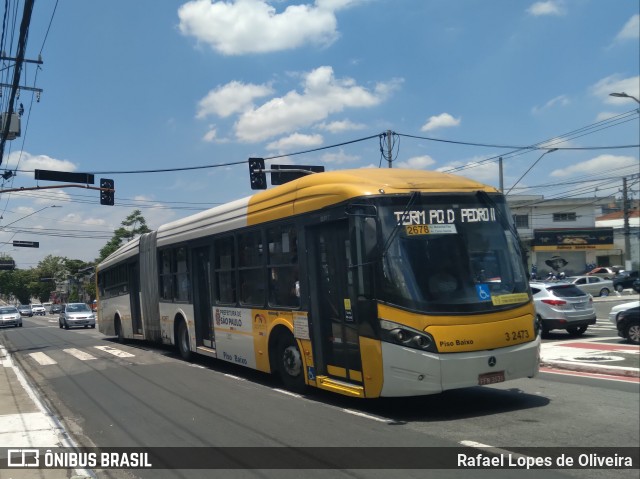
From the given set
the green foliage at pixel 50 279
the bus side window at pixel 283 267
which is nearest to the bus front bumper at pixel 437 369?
the bus side window at pixel 283 267

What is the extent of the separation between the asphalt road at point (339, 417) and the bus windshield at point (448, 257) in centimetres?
152

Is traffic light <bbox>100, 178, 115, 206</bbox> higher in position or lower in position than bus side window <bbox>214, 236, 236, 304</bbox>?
higher

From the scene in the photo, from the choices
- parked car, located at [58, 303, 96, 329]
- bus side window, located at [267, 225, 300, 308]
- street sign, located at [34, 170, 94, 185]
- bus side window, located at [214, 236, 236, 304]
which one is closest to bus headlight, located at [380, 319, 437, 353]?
bus side window, located at [267, 225, 300, 308]

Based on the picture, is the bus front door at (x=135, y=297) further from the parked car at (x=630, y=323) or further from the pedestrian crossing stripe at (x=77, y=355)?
the parked car at (x=630, y=323)

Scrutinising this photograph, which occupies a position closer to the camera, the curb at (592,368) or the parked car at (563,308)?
the curb at (592,368)

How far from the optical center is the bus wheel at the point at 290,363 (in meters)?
9.16

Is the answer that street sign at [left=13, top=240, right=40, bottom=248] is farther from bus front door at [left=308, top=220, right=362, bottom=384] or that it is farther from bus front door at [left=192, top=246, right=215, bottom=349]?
bus front door at [left=308, top=220, right=362, bottom=384]

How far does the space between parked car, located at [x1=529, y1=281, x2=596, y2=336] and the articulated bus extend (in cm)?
905

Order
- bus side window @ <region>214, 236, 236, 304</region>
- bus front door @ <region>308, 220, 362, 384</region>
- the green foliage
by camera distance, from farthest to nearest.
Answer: the green foliage
bus side window @ <region>214, 236, 236, 304</region>
bus front door @ <region>308, 220, 362, 384</region>

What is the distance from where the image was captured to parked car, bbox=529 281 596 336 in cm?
1609

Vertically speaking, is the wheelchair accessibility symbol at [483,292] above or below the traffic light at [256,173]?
below

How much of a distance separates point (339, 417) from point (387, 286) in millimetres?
1932

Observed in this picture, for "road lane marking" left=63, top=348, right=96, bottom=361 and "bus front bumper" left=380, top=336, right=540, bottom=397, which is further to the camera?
"road lane marking" left=63, top=348, right=96, bottom=361

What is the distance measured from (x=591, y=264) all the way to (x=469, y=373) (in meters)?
52.4
